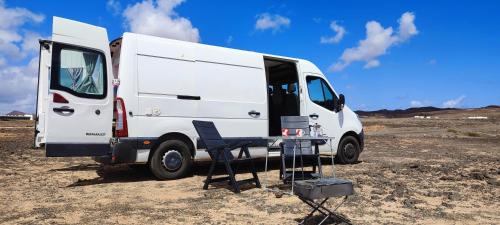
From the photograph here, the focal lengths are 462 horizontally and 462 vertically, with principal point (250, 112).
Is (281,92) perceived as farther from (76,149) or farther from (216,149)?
(76,149)

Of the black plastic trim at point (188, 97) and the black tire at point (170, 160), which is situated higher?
the black plastic trim at point (188, 97)

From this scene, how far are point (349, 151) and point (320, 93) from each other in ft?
5.46

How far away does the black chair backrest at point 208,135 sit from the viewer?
24.7ft

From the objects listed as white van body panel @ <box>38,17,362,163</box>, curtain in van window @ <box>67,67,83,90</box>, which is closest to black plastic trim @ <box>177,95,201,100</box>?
white van body panel @ <box>38,17,362,163</box>

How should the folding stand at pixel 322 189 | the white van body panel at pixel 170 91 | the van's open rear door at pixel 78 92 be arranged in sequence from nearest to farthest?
the folding stand at pixel 322 189
the van's open rear door at pixel 78 92
the white van body panel at pixel 170 91

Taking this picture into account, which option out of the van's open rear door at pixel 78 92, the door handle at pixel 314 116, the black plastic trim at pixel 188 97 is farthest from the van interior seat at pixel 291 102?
the van's open rear door at pixel 78 92

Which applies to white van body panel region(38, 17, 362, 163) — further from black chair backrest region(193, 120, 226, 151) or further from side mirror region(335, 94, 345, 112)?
side mirror region(335, 94, 345, 112)

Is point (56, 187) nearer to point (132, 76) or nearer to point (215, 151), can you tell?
point (132, 76)

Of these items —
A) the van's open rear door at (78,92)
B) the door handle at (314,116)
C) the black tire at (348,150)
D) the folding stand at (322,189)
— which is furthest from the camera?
the black tire at (348,150)

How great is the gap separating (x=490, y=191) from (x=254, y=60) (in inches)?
200

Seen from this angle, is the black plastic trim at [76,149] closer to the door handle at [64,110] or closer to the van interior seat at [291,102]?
the door handle at [64,110]

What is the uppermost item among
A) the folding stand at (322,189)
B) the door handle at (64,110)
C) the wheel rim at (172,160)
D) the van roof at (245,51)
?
the van roof at (245,51)

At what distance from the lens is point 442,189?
7.66 m

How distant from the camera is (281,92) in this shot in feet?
37.2
